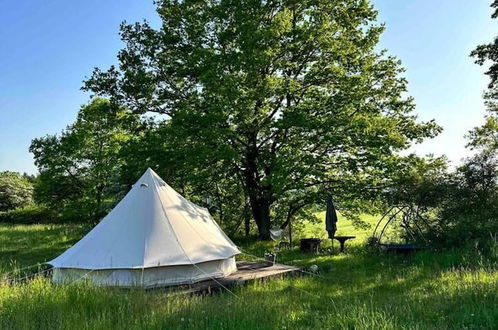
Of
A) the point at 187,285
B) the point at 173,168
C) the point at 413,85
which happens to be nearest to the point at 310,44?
the point at 413,85

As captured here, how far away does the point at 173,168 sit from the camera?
47.7 feet

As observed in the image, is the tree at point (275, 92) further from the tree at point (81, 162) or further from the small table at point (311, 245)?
the tree at point (81, 162)

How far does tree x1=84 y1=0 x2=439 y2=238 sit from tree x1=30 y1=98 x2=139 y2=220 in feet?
27.6

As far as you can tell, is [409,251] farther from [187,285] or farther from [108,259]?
[108,259]

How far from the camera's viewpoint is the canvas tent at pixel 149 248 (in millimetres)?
8375

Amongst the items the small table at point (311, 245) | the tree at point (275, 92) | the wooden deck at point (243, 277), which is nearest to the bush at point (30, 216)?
the tree at point (275, 92)

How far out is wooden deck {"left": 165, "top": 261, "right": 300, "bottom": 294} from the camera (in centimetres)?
811

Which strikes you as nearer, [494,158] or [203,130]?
[494,158]

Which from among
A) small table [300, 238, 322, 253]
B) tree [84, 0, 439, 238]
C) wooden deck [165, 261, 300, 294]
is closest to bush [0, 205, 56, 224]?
tree [84, 0, 439, 238]

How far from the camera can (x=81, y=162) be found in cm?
2467

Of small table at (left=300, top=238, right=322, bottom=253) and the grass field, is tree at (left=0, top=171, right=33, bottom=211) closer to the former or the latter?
small table at (left=300, top=238, right=322, bottom=253)

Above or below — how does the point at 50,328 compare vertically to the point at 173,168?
below

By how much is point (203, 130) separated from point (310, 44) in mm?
4509

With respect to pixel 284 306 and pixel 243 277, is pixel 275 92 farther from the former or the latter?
pixel 284 306
